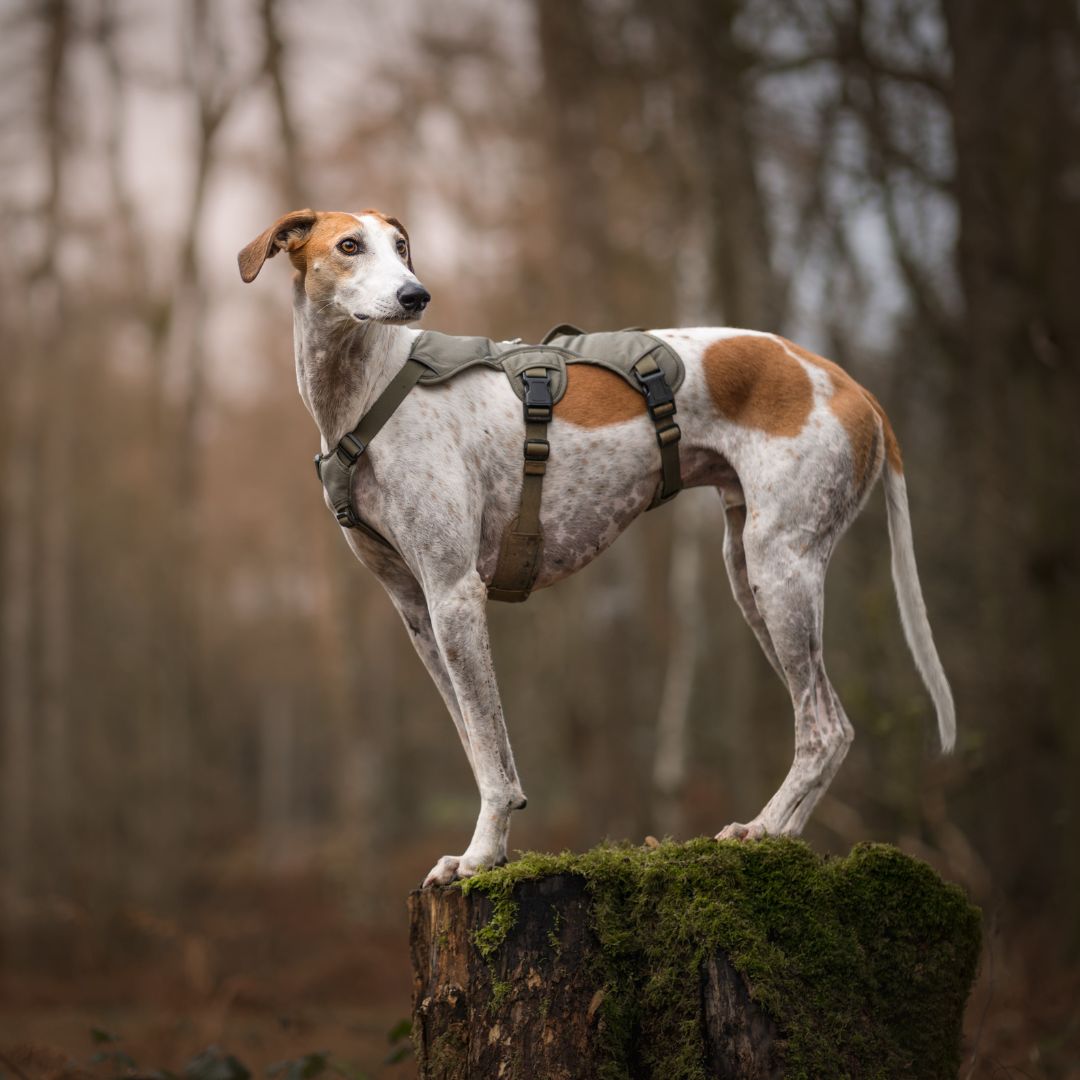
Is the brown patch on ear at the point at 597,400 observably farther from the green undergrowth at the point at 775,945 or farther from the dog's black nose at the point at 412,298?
the green undergrowth at the point at 775,945

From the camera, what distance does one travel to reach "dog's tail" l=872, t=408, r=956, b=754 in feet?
17.0

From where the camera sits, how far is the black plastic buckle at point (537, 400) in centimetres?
487

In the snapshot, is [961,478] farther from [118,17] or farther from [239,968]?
[118,17]

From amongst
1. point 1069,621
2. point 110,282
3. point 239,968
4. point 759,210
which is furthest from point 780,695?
point 110,282

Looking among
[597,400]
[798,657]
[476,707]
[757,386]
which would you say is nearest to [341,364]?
[597,400]

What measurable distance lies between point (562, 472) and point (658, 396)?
510 millimetres

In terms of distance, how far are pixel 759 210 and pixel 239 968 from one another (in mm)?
10604

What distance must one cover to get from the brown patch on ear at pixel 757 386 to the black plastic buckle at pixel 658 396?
0.20 metres

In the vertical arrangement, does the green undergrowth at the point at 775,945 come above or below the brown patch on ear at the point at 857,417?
below

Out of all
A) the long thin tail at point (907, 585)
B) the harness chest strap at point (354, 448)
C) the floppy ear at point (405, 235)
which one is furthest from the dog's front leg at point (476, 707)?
the long thin tail at point (907, 585)

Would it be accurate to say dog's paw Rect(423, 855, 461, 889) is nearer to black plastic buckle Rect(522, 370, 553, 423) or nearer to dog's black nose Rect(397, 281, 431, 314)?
black plastic buckle Rect(522, 370, 553, 423)

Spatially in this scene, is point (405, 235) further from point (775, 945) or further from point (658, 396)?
point (775, 945)

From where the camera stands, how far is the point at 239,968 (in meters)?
14.5

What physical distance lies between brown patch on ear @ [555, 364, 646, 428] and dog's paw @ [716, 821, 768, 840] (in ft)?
5.73
